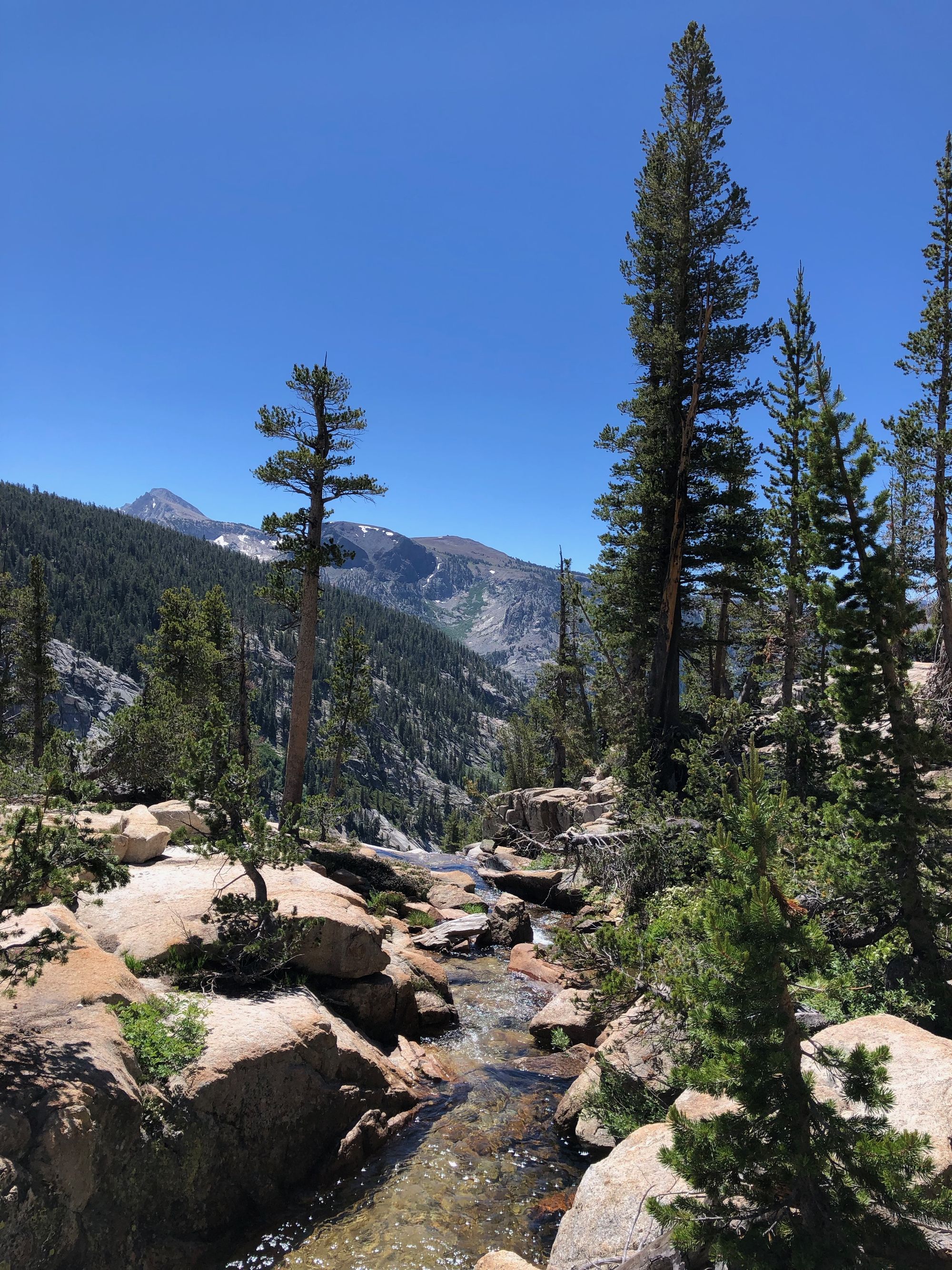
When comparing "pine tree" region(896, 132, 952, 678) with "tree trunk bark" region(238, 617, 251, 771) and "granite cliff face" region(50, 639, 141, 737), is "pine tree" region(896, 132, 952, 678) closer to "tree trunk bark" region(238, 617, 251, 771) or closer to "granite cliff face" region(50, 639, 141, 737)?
"tree trunk bark" region(238, 617, 251, 771)

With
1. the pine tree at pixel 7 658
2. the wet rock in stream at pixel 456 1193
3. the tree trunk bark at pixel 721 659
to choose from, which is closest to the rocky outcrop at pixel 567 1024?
the wet rock in stream at pixel 456 1193

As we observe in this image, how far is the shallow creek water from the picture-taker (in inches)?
258

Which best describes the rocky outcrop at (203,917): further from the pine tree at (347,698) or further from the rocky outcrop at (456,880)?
the pine tree at (347,698)

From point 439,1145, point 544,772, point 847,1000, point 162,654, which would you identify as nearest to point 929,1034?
point 847,1000

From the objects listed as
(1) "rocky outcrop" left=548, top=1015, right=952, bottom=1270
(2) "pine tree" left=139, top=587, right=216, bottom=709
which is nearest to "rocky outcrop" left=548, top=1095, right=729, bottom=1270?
(1) "rocky outcrop" left=548, top=1015, right=952, bottom=1270

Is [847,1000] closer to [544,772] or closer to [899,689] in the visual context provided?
[899,689]

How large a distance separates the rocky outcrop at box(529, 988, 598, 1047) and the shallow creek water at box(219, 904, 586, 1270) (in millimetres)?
1112

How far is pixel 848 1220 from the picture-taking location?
14.0 ft

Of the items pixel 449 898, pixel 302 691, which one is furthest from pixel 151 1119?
pixel 449 898

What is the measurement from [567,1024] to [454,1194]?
4.54m

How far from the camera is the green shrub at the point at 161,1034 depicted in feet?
21.8

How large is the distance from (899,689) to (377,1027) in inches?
369

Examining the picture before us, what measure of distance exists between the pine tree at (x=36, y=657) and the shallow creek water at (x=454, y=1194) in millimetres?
32126

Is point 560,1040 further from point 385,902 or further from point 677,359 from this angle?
point 677,359
